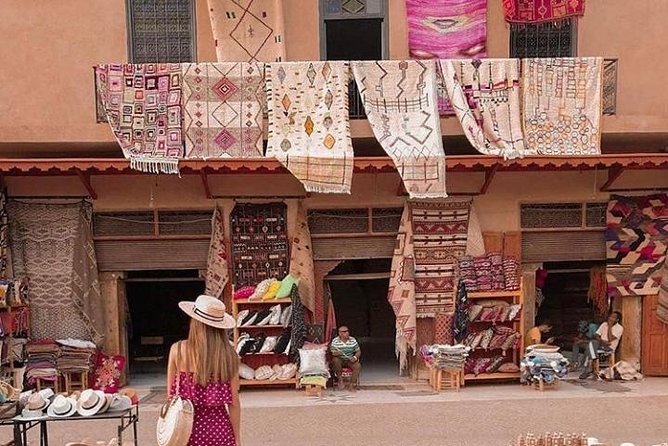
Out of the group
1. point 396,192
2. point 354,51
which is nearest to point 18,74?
point 354,51

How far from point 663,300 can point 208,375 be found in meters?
8.24

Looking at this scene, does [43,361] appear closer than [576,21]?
Yes

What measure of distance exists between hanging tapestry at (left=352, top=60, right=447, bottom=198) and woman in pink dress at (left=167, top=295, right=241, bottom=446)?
5123 millimetres

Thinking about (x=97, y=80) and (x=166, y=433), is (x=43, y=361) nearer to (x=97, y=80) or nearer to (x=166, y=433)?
(x=97, y=80)

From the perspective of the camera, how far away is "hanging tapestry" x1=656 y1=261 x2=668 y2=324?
30.1ft

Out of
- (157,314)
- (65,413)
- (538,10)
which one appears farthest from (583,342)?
(157,314)

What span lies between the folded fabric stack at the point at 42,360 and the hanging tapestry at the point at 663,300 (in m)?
9.29

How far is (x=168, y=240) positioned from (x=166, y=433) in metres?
5.95

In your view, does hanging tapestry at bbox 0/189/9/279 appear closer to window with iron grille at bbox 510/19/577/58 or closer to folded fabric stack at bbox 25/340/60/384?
folded fabric stack at bbox 25/340/60/384

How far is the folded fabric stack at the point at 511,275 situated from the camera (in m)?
9.02

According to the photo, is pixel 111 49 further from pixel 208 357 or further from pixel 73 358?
pixel 208 357

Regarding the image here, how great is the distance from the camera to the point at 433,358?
870 centimetres

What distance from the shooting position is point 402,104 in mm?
8602

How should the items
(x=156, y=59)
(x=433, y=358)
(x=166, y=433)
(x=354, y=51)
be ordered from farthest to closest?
1. (x=354, y=51)
2. (x=156, y=59)
3. (x=433, y=358)
4. (x=166, y=433)
